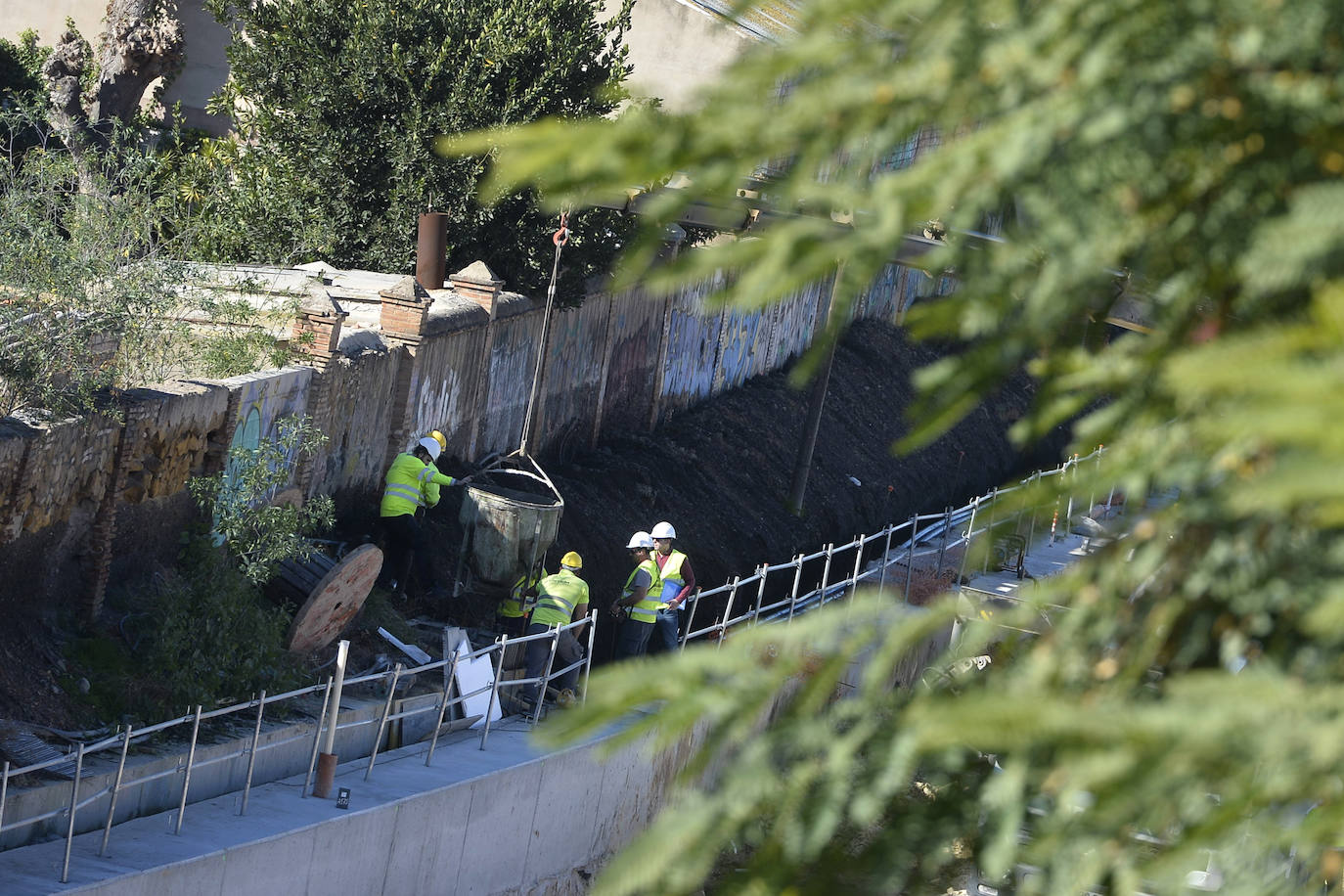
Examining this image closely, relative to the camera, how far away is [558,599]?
13992mm

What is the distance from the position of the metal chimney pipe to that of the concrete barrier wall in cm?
57

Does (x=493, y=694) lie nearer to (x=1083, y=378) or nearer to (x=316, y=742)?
(x=316, y=742)

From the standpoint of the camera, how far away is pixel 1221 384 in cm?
220

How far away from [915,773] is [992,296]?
3.60 ft

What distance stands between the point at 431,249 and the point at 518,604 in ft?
16.6

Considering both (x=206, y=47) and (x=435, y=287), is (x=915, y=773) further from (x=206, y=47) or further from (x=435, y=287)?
(x=206, y=47)

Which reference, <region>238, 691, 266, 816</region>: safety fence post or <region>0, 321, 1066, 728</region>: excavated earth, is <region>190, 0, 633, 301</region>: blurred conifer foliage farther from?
<region>238, 691, 266, 816</region>: safety fence post

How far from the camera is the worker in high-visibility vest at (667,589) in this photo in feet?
48.7

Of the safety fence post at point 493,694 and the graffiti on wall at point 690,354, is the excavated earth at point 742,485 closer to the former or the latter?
the graffiti on wall at point 690,354

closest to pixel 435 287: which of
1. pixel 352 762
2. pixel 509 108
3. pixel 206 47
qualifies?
pixel 509 108

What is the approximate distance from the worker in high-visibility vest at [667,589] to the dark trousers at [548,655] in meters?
0.82

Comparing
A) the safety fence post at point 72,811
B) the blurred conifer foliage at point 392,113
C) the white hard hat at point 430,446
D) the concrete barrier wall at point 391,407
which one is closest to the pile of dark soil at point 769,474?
the concrete barrier wall at point 391,407

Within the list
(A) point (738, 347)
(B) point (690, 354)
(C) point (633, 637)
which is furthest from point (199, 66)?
(C) point (633, 637)

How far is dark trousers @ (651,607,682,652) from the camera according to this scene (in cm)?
1493
